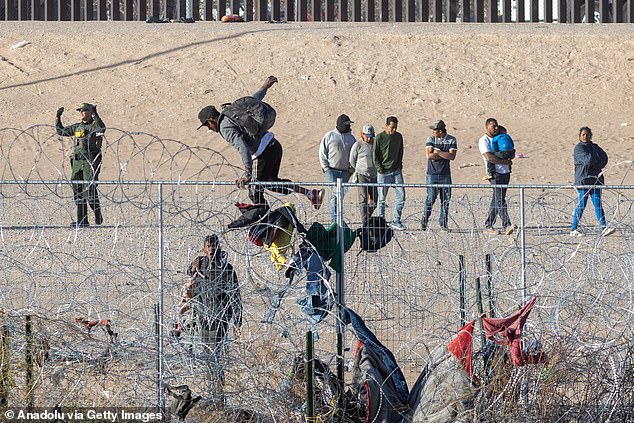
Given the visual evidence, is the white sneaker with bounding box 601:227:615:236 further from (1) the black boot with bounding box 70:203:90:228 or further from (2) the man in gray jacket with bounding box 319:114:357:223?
(2) the man in gray jacket with bounding box 319:114:357:223

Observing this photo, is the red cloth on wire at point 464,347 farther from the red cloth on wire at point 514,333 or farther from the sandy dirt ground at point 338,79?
the sandy dirt ground at point 338,79

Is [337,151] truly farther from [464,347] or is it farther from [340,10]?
[340,10]

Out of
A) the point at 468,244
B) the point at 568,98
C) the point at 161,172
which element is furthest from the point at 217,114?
the point at 568,98

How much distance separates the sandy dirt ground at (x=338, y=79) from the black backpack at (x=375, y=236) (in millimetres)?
13422

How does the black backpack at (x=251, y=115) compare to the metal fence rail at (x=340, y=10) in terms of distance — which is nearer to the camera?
the black backpack at (x=251, y=115)

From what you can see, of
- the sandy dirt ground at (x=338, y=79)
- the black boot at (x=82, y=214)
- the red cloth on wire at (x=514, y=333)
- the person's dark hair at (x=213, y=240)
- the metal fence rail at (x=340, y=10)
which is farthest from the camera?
the metal fence rail at (x=340, y=10)

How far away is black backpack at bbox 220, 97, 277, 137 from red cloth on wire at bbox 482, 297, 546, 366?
3370 mm

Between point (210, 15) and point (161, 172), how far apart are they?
2053 cm

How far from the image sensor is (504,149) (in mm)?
15938

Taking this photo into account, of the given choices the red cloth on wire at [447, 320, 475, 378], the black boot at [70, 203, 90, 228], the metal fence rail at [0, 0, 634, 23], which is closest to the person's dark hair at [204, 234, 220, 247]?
the red cloth on wire at [447, 320, 475, 378]

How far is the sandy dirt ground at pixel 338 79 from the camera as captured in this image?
25.5 metres

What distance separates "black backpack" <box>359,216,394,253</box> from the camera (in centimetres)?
918

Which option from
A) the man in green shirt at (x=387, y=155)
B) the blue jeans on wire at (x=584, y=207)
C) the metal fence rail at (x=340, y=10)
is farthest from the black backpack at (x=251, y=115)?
the metal fence rail at (x=340, y=10)

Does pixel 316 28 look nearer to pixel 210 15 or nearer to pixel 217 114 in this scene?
pixel 210 15
